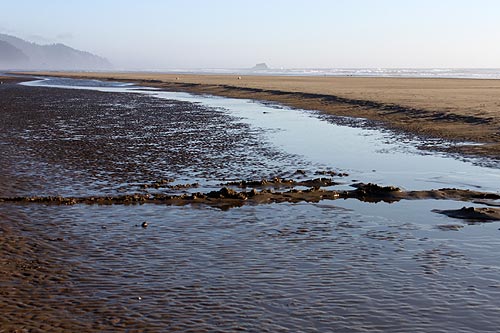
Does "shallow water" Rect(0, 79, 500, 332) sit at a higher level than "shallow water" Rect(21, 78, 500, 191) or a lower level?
lower

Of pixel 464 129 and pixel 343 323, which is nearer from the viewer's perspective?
pixel 343 323

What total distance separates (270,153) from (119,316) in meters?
16.2

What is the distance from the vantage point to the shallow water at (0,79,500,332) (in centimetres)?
836

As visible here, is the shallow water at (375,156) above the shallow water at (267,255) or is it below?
above

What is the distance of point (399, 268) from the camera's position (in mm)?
10297

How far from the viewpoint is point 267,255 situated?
36.2 ft

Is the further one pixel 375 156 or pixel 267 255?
pixel 375 156

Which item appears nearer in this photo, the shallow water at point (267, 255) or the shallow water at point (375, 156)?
the shallow water at point (267, 255)

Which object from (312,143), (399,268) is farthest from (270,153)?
(399,268)

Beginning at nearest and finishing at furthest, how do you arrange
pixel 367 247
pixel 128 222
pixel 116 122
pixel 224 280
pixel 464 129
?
pixel 224 280
pixel 367 247
pixel 128 222
pixel 464 129
pixel 116 122

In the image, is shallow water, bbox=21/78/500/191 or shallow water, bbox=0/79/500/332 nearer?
shallow water, bbox=0/79/500/332

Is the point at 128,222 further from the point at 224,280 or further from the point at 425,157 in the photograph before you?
the point at 425,157

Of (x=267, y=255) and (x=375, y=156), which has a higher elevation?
(x=375, y=156)

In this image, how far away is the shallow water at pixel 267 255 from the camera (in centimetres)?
836
